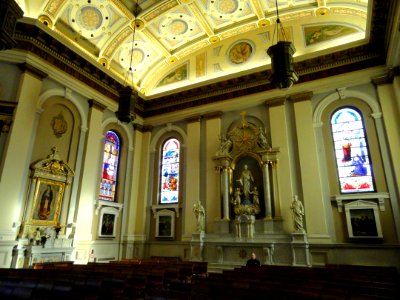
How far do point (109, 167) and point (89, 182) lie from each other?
1619 mm

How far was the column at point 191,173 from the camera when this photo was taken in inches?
462

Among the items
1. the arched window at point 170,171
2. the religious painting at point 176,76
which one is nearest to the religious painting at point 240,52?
the religious painting at point 176,76

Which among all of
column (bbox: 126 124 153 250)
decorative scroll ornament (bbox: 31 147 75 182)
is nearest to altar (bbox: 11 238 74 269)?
decorative scroll ornament (bbox: 31 147 75 182)

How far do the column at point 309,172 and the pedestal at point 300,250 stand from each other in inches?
14.2

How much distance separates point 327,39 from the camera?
11.4 meters

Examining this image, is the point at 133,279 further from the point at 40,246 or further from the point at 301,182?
the point at 301,182

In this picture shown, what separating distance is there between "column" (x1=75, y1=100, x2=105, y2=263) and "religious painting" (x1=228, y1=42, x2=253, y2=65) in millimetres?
6176

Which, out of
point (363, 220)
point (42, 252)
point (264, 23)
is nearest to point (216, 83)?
point (264, 23)

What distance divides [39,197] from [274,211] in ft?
26.4

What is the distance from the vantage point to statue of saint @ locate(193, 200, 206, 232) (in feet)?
36.6

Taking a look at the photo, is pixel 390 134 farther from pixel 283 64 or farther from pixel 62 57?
pixel 62 57

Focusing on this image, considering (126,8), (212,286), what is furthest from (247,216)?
(126,8)

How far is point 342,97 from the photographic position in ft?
35.2

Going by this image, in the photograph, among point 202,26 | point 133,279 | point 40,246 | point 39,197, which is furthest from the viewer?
point 202,26
